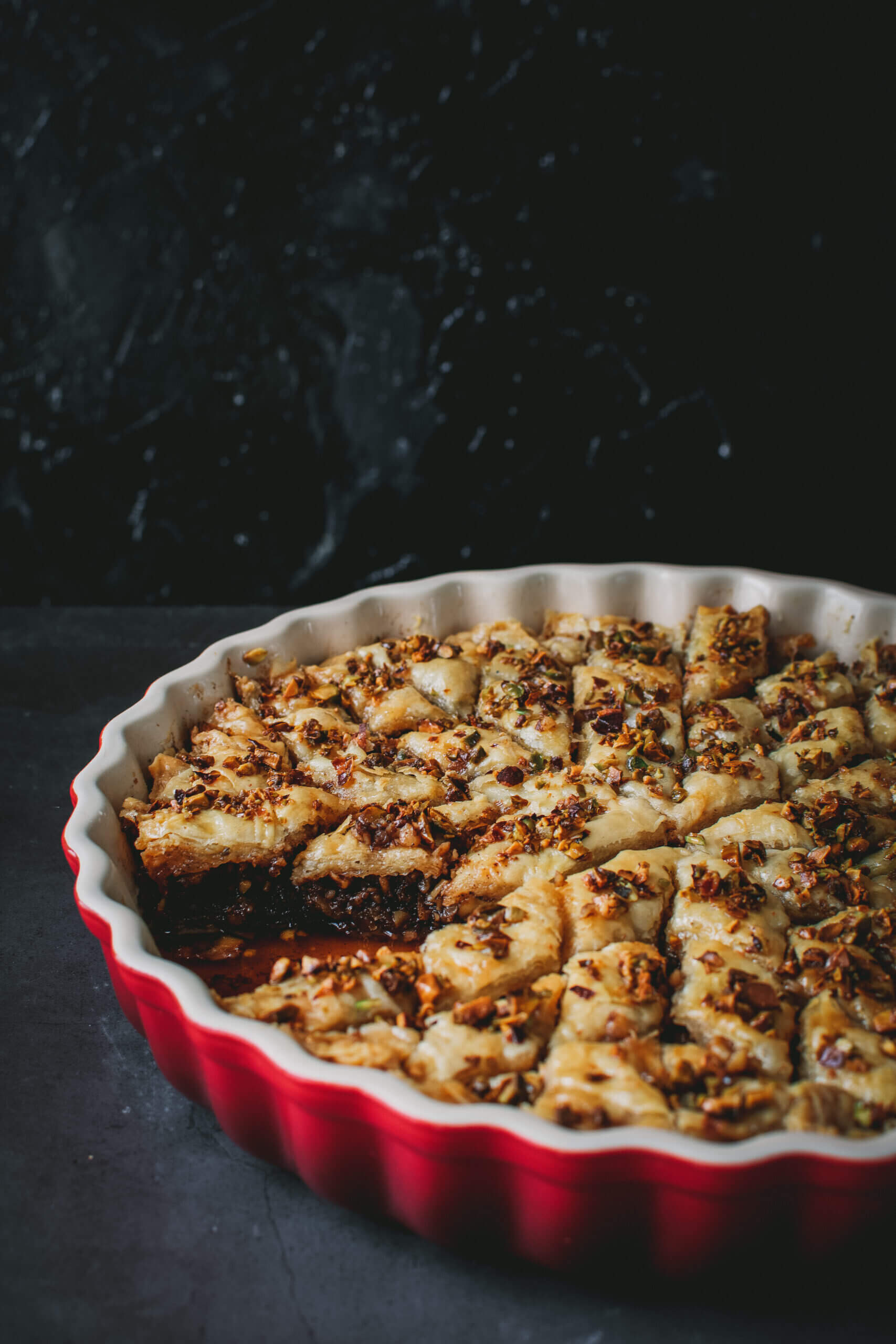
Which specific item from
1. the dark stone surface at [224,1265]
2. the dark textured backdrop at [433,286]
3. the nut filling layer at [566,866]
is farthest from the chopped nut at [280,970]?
the dark textured backdrop at [433,286]

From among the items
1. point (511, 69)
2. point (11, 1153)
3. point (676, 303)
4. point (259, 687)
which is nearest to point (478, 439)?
point (676, 303)

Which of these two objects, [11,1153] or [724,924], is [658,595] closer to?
[724,924]

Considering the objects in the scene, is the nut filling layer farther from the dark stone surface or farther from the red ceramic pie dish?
the dark stone surface

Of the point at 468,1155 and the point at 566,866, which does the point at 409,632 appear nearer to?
the point at 566,866

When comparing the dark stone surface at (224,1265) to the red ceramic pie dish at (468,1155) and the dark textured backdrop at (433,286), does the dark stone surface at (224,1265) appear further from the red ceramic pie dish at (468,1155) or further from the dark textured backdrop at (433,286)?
the dark textured backdrop at (433,286)

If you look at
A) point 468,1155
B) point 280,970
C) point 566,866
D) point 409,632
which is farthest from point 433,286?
point 468,1155

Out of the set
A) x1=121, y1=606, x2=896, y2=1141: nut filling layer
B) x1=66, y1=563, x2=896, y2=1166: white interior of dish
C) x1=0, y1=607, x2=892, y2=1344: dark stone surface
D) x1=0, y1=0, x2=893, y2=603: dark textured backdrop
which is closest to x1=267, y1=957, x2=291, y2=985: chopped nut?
x1=121, y1=606, x2=896, y2=1141: nut filling layer
